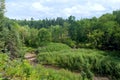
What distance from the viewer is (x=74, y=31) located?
3878 centimetres

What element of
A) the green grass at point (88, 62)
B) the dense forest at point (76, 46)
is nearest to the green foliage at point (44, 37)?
the dense forest at point (76, 46)

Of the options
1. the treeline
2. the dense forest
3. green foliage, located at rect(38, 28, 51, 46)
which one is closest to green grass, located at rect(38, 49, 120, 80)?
the dense forest

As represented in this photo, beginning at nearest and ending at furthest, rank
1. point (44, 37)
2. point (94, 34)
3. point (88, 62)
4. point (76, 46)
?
point (88, 62) < point (94, 34) < point (76, 46) < point (44, 37)

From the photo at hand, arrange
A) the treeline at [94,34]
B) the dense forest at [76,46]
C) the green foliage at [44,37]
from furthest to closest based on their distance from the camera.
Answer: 1. the green foliage at [44,37]
2. the treeline at [94,34]
3. the dense forest at [76,46]

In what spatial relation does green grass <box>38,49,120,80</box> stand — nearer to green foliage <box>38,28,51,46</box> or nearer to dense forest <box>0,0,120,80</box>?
dense forest <box>0,0,120,80</box>

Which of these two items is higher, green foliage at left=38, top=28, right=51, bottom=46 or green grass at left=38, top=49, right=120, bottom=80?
green foliage at left=38, top=28, right=51, bottom=46

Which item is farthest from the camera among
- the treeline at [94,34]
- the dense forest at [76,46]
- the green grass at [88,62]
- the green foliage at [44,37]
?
the green foliage at [44,37]

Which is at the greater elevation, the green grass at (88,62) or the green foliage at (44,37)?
the green foliage at (44,37)

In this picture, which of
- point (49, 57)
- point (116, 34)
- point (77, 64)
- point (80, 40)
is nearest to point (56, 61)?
point (49, 57)

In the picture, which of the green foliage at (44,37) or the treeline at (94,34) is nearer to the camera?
the treeline at (94,34)

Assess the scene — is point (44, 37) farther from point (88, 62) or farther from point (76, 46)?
point (88, 62)

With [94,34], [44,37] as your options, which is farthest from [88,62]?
[44,37]

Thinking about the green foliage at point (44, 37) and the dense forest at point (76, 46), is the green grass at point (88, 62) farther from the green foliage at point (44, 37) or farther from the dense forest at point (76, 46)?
the green foliage at point (44, 37)

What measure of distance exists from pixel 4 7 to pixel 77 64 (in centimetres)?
1229
